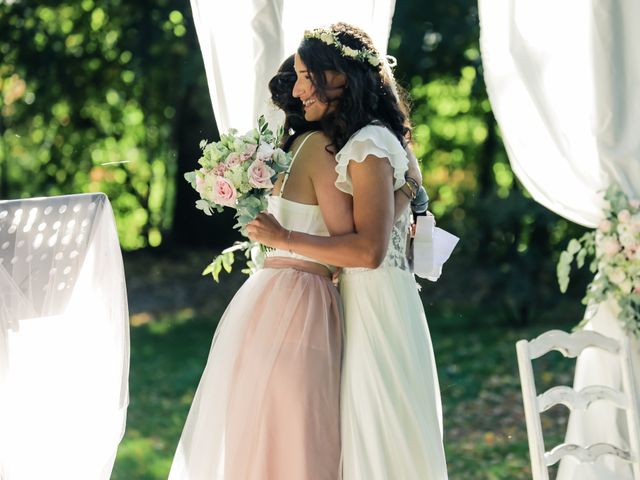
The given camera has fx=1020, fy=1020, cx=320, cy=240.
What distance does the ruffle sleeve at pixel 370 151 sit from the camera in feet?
7.64

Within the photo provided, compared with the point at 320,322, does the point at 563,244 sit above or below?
below

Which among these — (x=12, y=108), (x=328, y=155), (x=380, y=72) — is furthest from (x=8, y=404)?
(x=12, y=108)

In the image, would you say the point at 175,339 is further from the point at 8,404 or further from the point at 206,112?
the point at 8,404

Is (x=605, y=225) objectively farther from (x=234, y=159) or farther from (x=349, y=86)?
(x=234, y=159)

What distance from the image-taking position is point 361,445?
236 cm

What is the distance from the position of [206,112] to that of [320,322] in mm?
5389

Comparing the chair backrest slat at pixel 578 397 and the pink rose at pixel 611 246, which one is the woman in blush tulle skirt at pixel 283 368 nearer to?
the chair backrest slat at pixel 578 397

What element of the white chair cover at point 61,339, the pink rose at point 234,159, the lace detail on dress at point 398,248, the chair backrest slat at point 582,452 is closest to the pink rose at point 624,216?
the chair backrest slat at point 582,452

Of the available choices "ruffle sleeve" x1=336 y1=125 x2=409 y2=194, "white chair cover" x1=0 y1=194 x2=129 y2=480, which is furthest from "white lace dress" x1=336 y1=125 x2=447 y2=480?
"white chair cover" x1=0 y1=194 x2=129 y2=480

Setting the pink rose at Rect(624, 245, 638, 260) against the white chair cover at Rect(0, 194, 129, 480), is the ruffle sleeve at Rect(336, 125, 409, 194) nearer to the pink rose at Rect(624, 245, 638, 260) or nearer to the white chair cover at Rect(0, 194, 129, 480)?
the white chair cover at Rect(0, 194, 129, 480)

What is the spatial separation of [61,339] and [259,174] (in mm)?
677

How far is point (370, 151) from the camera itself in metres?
2.32

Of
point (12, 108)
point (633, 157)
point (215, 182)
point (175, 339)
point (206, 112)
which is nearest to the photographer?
point (215, 182)

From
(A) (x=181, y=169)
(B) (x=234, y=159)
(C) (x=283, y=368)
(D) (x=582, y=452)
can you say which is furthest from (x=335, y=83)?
(A) (x=181, y=169)
